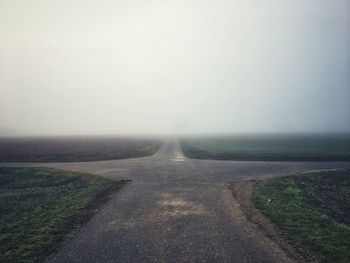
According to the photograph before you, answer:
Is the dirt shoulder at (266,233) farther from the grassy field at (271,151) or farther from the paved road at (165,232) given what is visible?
the grassy field at (271,151)

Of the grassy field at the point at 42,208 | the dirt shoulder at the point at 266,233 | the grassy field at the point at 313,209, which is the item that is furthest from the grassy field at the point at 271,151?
the dirt shoulder at the point at 266,233

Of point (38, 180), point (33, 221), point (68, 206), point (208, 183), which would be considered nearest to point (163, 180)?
point (208, 183)

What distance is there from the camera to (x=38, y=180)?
24422mm

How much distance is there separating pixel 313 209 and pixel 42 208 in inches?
610

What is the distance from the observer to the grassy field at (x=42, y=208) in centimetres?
959

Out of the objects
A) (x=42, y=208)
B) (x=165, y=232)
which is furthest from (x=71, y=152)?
(x=165, y=232)

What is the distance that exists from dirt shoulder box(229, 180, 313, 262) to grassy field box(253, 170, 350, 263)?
382 mm

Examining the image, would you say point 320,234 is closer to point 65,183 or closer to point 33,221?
point 33,221

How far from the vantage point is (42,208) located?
14727 millimetres

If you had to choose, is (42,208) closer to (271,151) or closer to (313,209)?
(313,209)

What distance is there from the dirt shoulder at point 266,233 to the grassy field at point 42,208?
776 centimetres

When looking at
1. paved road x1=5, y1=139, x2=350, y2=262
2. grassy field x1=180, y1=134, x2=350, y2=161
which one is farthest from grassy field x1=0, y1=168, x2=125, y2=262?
grassy field x1=180, y1=134, x2=350, y2=161

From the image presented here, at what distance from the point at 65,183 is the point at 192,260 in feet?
58.3

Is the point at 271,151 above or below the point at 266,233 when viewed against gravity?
above
